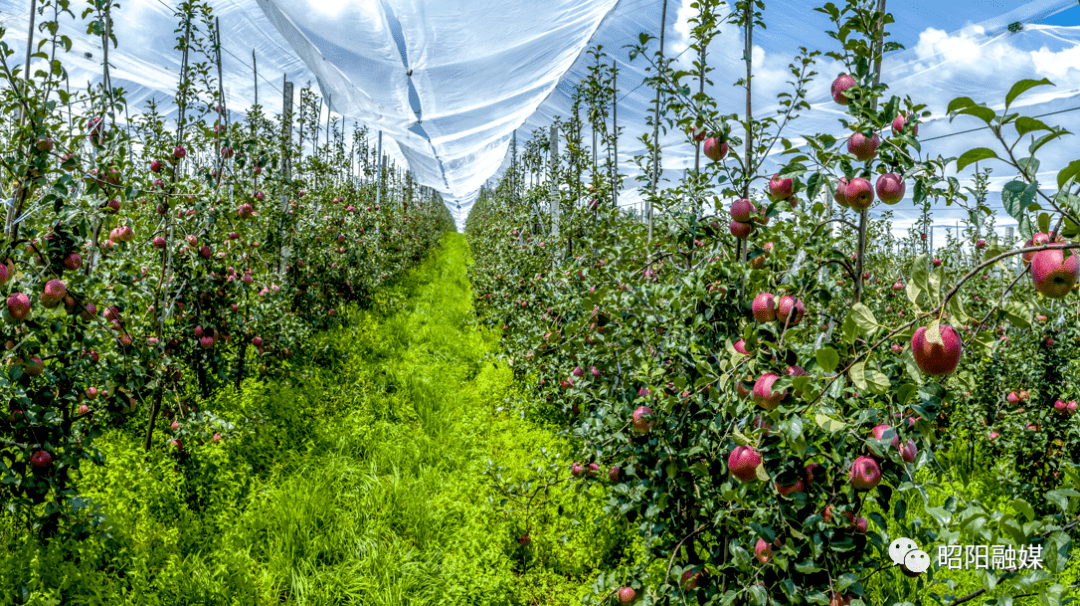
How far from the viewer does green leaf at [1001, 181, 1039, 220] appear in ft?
2.29

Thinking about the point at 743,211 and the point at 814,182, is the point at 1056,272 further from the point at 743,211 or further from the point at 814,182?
the point at 743,211

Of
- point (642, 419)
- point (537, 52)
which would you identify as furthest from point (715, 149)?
point (537, 52)

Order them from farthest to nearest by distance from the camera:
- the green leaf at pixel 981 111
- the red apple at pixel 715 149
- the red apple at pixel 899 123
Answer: the red apple at pixel 715 149 < the red apple at pixel 899 123 < the green leaf at pixel 981 111

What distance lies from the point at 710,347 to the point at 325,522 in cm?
197

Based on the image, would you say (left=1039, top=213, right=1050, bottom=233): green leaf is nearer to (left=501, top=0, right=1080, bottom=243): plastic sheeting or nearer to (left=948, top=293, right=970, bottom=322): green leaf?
(left=948, top=293, right=970, bottom=322): green leaf

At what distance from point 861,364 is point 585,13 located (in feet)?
14.5

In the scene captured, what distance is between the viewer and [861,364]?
972 millimetres

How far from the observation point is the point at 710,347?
169cm

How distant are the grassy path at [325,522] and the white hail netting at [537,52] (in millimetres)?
3126

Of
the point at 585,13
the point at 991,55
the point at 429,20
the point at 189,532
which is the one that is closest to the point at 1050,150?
the point at 991,55

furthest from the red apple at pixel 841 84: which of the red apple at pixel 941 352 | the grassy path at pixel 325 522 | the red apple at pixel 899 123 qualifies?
the grassy path at pixel 325 522

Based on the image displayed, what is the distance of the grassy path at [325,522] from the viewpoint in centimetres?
224

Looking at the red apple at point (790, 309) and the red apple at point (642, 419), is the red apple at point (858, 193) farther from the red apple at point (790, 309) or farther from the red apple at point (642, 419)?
the red apple at point (642, 419)

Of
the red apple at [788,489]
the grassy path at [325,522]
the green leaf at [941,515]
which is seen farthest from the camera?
the grassy path at [325,522]
